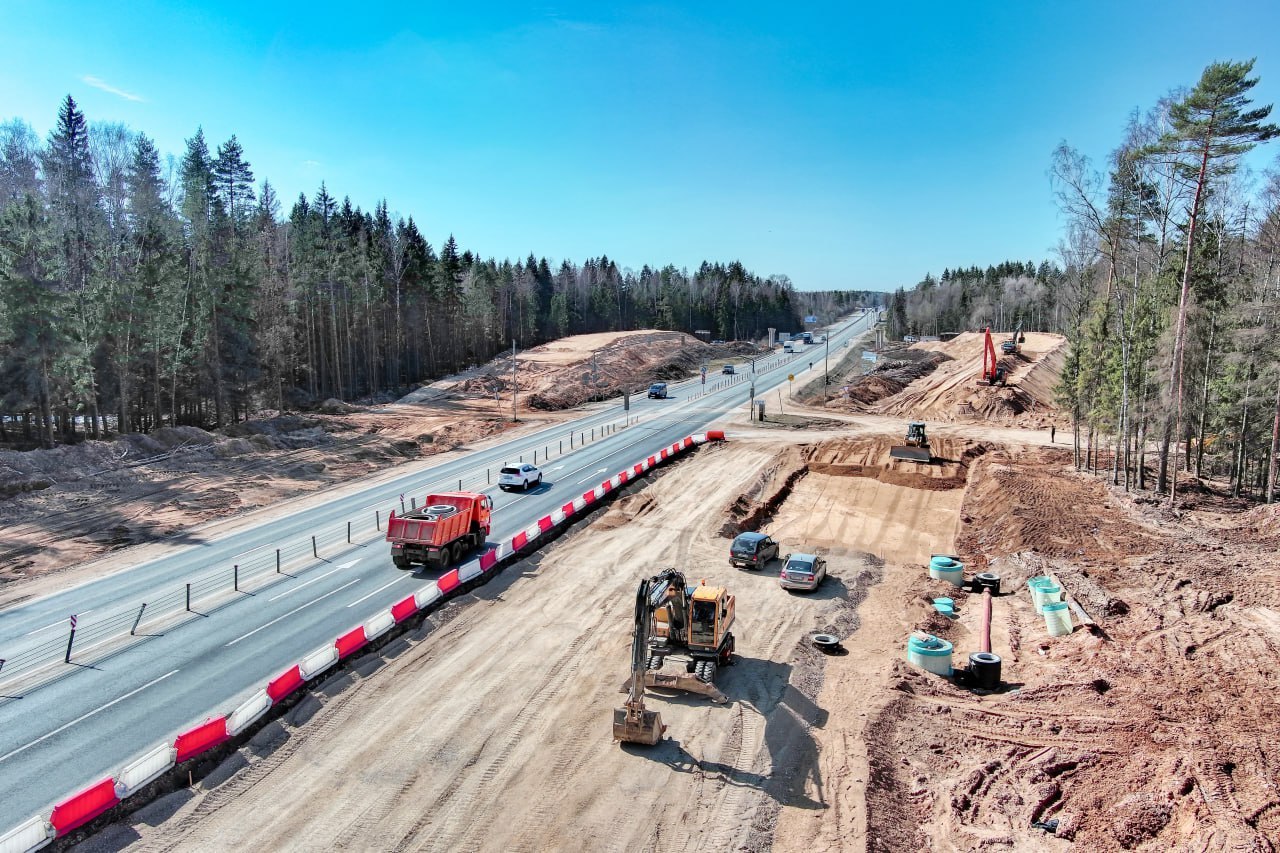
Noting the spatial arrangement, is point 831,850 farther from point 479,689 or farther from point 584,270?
point 584,270

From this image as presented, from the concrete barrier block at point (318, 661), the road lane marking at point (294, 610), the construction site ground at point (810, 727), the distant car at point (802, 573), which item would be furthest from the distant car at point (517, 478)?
the concrete barrier block at point (318, 661)

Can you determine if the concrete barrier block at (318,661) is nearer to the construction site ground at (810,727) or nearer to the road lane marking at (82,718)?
Result: the construction site ground at (810,727)

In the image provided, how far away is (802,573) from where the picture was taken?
26.6 meters

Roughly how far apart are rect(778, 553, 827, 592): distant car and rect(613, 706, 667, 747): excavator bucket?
1161cm

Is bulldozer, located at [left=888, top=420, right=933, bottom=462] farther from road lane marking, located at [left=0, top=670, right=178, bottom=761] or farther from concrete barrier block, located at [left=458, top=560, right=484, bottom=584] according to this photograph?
road lane marking, located at [left=0, top=670, right=178, bottom=761]

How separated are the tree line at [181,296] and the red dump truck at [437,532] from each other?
27.9 metres

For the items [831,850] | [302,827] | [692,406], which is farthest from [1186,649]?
[692,406]

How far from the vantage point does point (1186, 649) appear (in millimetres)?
19406

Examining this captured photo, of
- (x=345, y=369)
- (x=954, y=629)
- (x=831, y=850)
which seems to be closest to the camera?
(x=831, y=850)

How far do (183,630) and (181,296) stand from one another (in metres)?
37.7

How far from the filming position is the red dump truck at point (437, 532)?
27172mm

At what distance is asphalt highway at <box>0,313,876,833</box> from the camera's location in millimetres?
15984

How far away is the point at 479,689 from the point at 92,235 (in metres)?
46.1

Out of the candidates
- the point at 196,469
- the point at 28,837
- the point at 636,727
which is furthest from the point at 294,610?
the point at 196,469
